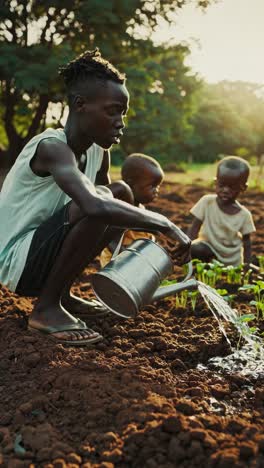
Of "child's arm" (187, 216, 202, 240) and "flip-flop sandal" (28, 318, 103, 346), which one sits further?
"child's arm" (187, 216, 202, 240)

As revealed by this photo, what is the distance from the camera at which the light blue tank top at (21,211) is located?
2.75m

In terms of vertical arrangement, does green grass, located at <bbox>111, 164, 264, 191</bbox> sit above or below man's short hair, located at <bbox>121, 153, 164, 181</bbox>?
above

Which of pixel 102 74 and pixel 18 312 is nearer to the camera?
pixel 102 74

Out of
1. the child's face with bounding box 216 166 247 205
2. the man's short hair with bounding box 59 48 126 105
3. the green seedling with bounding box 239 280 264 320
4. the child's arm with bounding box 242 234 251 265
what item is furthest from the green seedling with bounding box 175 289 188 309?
the man's short hair with bounding box 59 48 126 105

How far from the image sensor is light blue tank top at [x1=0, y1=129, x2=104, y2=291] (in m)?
2.75

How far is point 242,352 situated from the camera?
2.78 metres

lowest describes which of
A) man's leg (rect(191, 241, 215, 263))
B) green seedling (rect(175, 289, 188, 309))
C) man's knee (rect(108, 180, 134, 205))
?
green seedling (rect(175, 289, 188, 309))

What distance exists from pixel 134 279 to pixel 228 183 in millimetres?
2028

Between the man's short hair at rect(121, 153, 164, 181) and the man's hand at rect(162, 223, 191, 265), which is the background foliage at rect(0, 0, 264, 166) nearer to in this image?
the man's short hair at rect(121, 153, 164, 181)

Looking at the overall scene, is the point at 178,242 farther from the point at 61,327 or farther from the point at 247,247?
the point at 247,247

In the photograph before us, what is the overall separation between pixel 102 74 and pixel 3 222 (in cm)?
88

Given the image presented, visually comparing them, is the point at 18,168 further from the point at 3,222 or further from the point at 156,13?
the point at 156,13

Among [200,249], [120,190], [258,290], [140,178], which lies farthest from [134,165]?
[258,290]

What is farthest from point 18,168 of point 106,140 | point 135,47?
point 135,47
